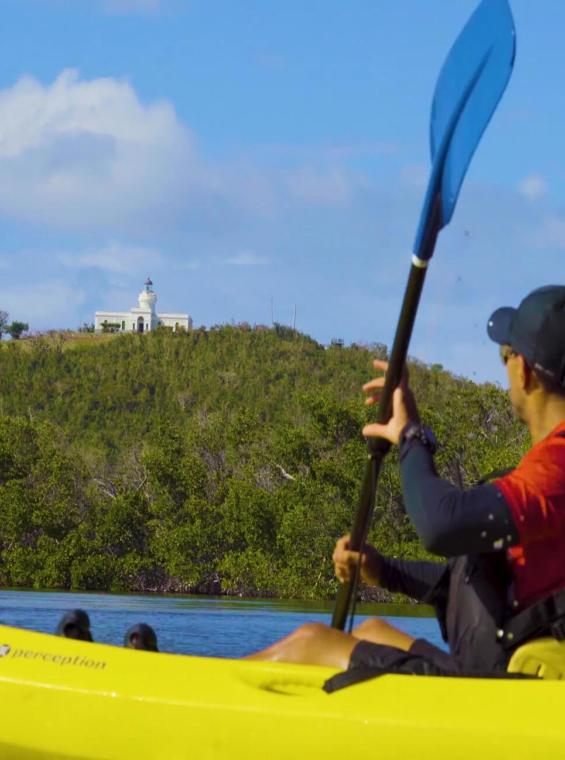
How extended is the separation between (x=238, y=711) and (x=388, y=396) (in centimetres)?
81

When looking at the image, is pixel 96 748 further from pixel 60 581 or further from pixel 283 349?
pixel 283 349

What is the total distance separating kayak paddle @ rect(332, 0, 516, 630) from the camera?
148 inches

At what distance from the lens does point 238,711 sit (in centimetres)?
349

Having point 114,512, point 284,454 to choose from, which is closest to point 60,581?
point 114,512

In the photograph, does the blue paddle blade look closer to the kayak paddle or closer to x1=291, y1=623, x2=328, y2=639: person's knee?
the kayak paddle

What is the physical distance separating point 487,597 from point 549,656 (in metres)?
0.22

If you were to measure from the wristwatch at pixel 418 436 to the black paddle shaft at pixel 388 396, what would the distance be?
0.97 feet

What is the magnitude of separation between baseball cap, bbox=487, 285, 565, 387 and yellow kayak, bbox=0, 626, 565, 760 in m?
0.69

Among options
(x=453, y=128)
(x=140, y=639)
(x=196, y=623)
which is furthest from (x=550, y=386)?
(x=196, y=623)

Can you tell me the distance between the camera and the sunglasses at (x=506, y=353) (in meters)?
3.29

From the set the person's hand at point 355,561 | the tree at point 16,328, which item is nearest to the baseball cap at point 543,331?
the person's hand at point 355,561

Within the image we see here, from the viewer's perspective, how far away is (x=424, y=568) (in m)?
3.72

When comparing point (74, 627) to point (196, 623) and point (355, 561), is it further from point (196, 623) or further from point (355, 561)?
point (196, 623)

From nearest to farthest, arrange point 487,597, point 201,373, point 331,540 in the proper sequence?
1. point 487,597
2. point 331,540
3. point 201,373
